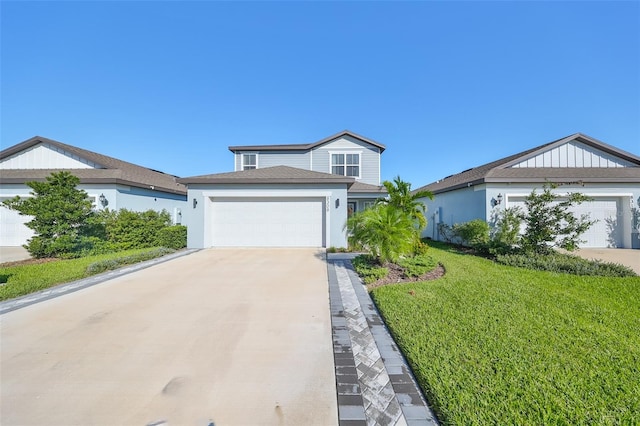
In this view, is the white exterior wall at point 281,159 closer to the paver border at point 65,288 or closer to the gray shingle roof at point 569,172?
the gray shingle roof at point 569,172

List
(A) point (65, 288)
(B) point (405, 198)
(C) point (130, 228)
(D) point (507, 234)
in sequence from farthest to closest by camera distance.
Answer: (C) point (130, 228) → (D) point (507, 234) → (B) point (405, 198) → (A) point (65, 288)

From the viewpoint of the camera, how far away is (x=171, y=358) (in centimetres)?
313

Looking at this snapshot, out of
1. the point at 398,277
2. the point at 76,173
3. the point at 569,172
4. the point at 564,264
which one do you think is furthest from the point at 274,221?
the point at 569,172

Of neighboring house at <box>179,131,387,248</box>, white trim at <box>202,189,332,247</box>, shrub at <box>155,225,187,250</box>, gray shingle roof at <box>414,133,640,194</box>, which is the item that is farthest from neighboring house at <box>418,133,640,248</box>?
shrub at <box>155,225,187,250</box>

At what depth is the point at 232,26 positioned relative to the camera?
10.5 meters

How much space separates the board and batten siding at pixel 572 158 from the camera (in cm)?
1180

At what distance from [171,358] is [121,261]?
667 cm

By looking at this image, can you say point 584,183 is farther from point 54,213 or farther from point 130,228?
point 54,213

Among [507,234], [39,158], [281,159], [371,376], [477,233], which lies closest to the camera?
[371,376]

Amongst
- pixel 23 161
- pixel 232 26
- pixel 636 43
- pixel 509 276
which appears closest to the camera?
pixel 509 276

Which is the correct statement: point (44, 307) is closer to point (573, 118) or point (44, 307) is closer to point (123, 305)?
point (123, 305)

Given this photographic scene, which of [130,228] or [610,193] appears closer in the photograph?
[130,228]

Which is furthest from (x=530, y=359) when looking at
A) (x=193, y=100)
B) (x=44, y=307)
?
(x=193, y=100)

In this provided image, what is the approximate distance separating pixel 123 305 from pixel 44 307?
1394 millimetres
